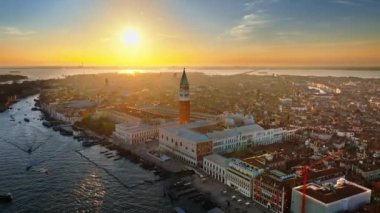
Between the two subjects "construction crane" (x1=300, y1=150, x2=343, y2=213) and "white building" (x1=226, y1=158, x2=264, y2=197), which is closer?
"construction crane" (x1=300, y1=150, x2=343, y2=213)

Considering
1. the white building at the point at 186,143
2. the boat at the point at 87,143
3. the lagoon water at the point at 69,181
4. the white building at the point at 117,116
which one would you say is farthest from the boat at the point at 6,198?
the white building at the point at 117,116

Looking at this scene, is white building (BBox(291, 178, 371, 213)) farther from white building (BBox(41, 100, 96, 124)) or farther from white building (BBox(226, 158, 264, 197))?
white building (BBox(41, 100, 96, 124))

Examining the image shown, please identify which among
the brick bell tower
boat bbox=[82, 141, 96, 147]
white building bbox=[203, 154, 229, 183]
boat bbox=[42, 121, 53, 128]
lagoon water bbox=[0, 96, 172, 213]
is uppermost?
the brick bell tower

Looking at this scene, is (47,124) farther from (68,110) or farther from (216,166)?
(216,166)

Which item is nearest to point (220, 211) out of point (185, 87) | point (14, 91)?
point (185, 87)

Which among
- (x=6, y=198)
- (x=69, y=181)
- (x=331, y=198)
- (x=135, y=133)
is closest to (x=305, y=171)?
(x=331, y=198)

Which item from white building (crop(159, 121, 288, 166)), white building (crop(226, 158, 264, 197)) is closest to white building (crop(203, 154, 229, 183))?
white building (crop(226, 158, 264, 197))

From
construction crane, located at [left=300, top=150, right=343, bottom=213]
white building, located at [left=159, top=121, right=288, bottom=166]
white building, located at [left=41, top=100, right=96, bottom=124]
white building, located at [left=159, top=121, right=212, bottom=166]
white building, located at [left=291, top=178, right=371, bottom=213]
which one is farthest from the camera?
white building, located at [left=41, top=100, right=96, bottom=124]
